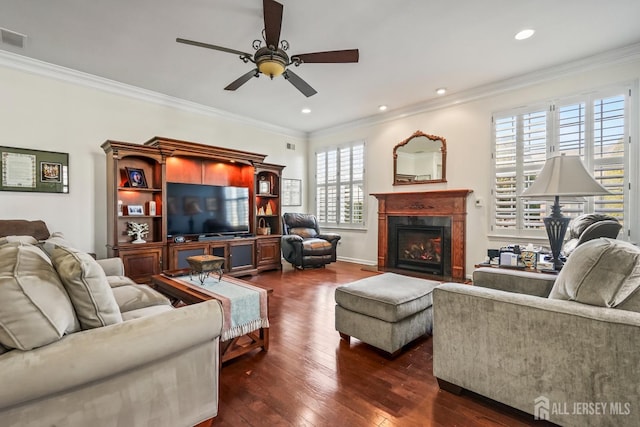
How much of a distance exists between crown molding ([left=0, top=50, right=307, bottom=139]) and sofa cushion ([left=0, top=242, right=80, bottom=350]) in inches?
149

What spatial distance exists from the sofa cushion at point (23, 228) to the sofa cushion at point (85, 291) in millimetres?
2982

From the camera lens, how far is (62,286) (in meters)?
1.24

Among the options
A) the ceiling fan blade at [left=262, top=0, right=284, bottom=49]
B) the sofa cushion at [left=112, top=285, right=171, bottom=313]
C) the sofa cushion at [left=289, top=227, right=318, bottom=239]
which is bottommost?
the sofa cushion at [left=112, top=285, right=171, bottom=313]

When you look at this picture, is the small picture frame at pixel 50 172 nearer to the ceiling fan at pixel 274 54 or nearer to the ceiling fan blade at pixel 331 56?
the ceiling fan at pixel 274 54

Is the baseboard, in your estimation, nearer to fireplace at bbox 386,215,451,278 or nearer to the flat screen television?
fireplace at bbox 386,215,451,278

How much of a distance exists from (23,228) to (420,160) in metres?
5.56

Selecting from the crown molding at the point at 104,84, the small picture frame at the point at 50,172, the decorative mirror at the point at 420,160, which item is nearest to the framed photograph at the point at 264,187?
the crown molding at the point at 104,84

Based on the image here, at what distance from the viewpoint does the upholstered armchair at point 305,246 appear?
213 inches

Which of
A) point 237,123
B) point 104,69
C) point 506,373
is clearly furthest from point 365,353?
point 237,123

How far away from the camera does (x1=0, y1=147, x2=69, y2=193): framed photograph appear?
3541 millimetres

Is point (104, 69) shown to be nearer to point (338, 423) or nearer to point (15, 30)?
point (15, 30)

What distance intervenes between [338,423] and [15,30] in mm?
4579

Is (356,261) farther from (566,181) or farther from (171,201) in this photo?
(566,181)

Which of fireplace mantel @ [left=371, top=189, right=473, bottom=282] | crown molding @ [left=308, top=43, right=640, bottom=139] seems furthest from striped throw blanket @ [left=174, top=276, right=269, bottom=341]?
crown molding @ [left=308, top=43, right=640, bottom=139]
